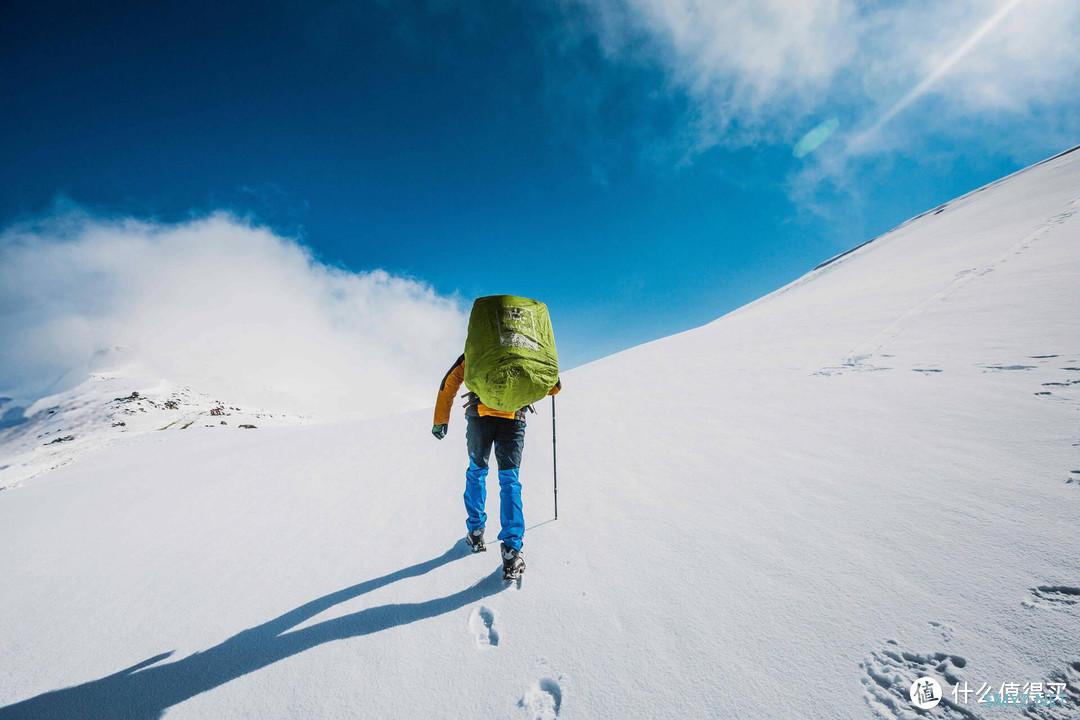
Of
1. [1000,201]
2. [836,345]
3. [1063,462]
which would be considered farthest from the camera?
[1000,201]

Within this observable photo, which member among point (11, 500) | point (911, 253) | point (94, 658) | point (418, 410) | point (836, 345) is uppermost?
point (911, 253)

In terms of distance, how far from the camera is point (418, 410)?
10883 mm

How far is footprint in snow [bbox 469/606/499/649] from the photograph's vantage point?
8.54 ft

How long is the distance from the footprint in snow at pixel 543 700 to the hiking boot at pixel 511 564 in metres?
0.93

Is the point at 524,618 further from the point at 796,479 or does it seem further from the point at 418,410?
the point at 418,410

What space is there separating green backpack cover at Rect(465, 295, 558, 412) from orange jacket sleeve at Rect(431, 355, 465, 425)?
0.44 meters

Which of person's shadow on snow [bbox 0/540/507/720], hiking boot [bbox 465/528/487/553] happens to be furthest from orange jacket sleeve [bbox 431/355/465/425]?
person's shadow on snow [bbox 0/540/507/720]

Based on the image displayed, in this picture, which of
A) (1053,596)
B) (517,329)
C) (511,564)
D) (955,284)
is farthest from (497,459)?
(955,284)

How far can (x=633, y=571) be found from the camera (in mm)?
3141

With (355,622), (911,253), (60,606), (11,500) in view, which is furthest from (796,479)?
(911,253)

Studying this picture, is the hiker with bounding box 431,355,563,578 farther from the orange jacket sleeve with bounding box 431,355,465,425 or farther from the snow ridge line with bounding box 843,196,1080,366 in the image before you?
the snow ridge line with bounding box 843,196,1080,366

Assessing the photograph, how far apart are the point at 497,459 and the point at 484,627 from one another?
1.28 meters

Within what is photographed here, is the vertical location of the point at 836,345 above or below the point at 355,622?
above

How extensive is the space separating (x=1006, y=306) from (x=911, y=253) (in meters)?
16.6
